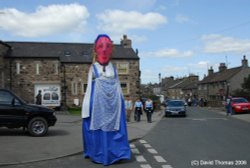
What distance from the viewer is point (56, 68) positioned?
146 ft

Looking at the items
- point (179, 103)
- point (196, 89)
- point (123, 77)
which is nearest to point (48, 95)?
point (123, 77)

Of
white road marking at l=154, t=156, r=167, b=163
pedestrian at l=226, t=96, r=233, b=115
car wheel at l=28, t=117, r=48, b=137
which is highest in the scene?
pedestrian at l=226, t=96, r=233, b=115

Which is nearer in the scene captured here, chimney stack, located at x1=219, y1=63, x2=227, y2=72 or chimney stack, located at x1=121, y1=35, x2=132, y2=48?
chimney stack, located at x1=121, y1=35, x2=132, y2=48

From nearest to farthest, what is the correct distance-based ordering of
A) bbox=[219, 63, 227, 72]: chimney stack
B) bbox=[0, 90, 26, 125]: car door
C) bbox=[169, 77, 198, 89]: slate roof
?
bbox=[0, 90, 26, 125]: car door
bbox=[219, 63, 227, 72]: chimney stack
bbox=[169, 77, 198, 89]: slate roof

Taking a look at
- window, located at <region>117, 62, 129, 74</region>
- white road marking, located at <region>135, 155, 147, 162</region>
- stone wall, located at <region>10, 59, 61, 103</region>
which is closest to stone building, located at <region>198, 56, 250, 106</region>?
window, located at <region>117, 62, 129, 74</region>

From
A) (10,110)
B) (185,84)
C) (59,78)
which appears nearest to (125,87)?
(59,78)

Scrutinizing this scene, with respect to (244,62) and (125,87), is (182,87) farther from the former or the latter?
(125,87)

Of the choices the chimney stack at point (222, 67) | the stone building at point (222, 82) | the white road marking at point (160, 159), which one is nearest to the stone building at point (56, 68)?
the stone building at point (222, 82)

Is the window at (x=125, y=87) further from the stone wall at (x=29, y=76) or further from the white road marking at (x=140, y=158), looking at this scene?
the white road marking at (x=140, y=158)

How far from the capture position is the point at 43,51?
45688 mm

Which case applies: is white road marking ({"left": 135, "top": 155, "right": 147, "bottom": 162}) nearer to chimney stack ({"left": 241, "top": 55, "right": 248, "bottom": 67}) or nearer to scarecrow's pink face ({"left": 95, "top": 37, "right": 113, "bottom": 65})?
scarecrow's pink face ({"left": 95, "top": 37, "right": 113, "bottom": 65})

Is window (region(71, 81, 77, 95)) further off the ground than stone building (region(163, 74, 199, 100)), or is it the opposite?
stone building (region(163, 74, 199, 100))

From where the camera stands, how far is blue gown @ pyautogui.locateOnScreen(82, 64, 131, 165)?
9.31 meters

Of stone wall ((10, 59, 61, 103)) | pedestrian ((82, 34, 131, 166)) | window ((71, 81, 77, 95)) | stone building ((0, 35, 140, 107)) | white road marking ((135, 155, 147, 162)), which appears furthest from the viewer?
window ((71, 81, 77, 95))
